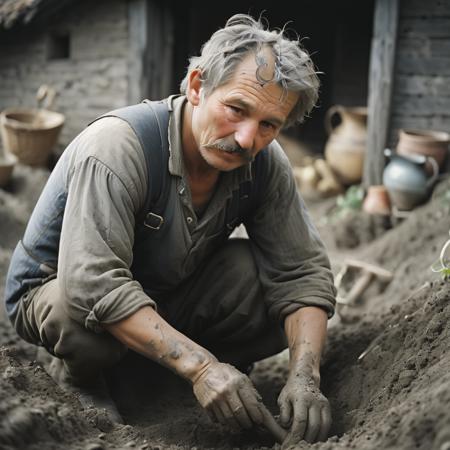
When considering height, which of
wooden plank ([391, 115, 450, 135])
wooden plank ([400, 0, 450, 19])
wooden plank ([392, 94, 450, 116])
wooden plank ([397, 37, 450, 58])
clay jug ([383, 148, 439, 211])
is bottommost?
clay jug ([383, 148, 439, 211])

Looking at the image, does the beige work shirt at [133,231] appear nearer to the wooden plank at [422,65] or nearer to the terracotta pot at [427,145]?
the terracotta pot at [427,145]

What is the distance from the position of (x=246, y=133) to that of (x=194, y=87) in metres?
0.35

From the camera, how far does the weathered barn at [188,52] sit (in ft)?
20.0

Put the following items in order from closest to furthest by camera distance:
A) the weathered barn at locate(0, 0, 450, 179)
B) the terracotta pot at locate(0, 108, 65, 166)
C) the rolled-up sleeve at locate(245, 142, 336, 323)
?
1. the rolled-up sleeve at locate(245, 142, 336, 323)
2. the weathered barn at locate(0, 0, 450, 179)
3. the terracotta pot at locate(0, 108, 65, 166)

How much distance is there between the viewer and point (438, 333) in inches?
95.5

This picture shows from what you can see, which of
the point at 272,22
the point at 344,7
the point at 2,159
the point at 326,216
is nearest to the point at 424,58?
the point at 326,216

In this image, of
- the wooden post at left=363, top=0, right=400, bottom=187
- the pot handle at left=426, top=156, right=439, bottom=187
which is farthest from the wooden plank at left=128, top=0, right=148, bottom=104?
the pot handle at left=426, top=156, right=439, bottom=187

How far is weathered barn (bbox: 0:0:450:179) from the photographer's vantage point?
6.09m

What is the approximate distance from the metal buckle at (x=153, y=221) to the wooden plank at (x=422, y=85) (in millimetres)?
4424

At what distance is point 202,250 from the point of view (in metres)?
2.79

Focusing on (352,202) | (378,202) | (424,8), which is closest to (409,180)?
(378,202)

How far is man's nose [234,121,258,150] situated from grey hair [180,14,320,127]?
171 mm

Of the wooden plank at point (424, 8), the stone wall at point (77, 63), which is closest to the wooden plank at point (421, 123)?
the wooden plank at point (424, 8)

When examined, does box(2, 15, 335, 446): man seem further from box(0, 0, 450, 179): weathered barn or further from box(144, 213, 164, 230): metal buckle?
box(0, 0, 450, 179): weathered barn
